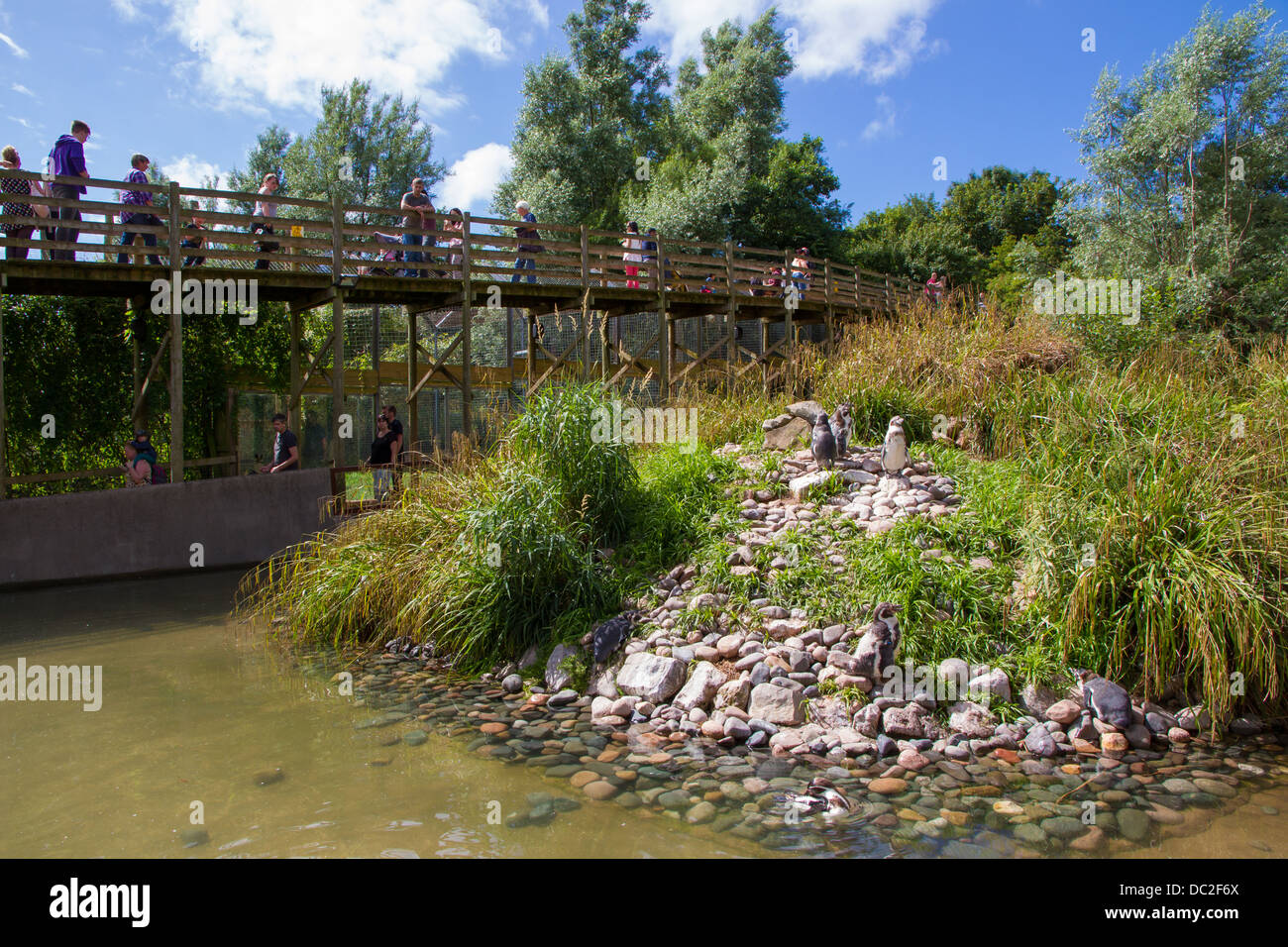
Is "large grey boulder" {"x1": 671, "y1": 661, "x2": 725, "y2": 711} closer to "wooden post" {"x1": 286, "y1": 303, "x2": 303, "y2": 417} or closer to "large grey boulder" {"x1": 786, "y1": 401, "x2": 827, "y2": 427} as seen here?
"large grey boulder" {"x1": 786, "y1": 401, "x2": 827, "y2": 427}

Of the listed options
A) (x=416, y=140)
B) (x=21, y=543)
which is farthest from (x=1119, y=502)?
(x=416, y=140)

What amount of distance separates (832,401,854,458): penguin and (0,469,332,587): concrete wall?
6.70 m

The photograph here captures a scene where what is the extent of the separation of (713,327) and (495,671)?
15.8 metres

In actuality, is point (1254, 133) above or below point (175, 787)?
above

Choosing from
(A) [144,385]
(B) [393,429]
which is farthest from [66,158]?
(B) [393,429]

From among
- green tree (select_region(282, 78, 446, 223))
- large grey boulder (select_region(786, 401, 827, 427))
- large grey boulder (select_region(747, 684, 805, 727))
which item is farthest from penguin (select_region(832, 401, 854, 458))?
green tree (select_region(282, 78, 446, 223))

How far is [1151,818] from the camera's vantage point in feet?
14.7

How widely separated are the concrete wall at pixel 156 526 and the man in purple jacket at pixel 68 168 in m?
3.09

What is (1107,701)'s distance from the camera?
5.50 metres

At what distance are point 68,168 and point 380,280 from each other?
3.89 meters

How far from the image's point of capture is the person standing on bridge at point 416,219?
13203 mm

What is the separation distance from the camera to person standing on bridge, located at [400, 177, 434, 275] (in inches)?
520

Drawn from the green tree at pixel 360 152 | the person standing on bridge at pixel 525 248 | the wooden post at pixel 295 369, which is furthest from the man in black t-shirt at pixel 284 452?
the green tree at pixel 360 152

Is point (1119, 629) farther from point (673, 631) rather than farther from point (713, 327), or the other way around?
point (713, 327)
